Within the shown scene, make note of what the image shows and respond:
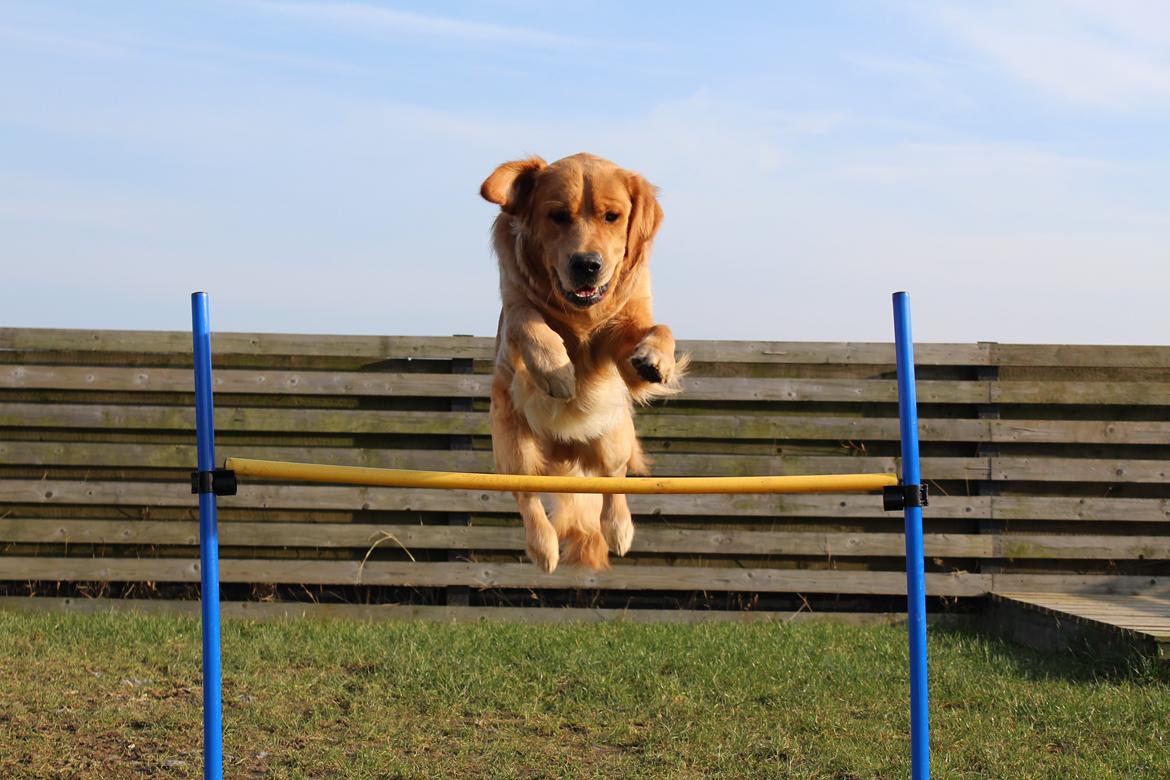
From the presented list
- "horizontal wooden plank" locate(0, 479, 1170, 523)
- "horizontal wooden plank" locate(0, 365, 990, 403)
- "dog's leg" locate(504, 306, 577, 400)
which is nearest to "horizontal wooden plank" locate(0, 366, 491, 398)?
"horizontal wooden plank" locate(0, 365, 990, 403)

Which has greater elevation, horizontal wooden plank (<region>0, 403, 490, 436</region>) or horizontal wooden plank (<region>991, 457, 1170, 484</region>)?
horizontal wooden plank (<region>0, 403, 490, 436</region>)

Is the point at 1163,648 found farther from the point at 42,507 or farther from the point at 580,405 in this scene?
the point at 42,507

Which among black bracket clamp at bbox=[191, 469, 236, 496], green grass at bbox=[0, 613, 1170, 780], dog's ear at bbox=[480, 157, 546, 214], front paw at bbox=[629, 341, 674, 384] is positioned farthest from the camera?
green grass at bbox=[0, 613, 1170, 780]

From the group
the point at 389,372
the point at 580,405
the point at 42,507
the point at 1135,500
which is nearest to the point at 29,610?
the point at 42,507

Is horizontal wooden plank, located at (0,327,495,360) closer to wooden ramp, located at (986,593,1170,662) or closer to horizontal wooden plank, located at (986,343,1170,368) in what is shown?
horizontal wooden plank, located at (986,343,1170,368)

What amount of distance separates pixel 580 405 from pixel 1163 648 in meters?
3.72

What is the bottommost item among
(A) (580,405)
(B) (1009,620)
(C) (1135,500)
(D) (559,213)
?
(B) (1009,620)

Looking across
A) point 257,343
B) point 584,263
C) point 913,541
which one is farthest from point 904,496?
point 257,343

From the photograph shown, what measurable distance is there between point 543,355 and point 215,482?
1.12 metres

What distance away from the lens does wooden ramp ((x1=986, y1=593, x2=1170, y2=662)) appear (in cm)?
Result: 495

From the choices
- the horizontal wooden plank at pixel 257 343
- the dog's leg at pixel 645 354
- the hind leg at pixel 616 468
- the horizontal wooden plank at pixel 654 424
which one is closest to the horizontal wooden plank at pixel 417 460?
the horizontal wooden plank at pixel 654 424

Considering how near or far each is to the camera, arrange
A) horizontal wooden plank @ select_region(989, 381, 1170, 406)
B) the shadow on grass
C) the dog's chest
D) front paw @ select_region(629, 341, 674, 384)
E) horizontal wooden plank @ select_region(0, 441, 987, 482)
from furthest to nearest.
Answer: horizontal wooden plank @ select_region(989, 381, 1170, 406) → horizontal wooden plank @ select_region(0, 441, 987, 482) → the shadow on grass → the dog's chest → front paw @ select_region(629, 341, 674, 384)

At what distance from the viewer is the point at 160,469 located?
6.29 meters

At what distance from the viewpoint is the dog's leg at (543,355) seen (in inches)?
81.4
